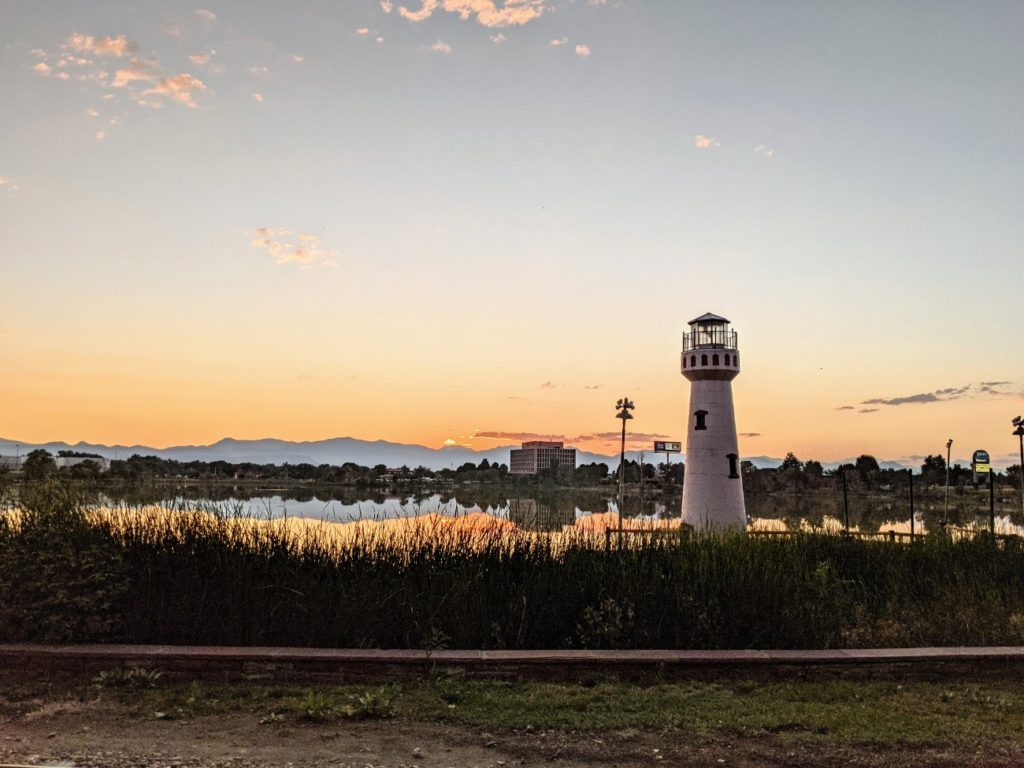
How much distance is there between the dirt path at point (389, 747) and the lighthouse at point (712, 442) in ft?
51.8

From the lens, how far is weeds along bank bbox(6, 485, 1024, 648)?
6.99 meters

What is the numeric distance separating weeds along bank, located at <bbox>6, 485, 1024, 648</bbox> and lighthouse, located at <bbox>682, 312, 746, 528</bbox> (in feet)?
39.0

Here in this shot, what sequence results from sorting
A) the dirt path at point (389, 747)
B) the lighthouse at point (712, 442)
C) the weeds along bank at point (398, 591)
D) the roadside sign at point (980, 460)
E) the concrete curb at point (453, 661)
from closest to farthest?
the dirt path at point (389, 747) → the concrete curb at point (453, 661) → the weeds along bank at point (398, 591) → the lighthouse at point (712, 442) → the roadside sign at point (980, 460)

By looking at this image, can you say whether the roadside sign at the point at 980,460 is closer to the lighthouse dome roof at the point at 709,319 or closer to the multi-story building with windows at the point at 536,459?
the lighthouse dome roof at the point at 709,319

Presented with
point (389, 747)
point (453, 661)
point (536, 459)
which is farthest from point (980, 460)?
point (536, 459)

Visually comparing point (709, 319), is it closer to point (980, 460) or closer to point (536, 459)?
point (980, 460)

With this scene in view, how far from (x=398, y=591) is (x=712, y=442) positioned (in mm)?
14834

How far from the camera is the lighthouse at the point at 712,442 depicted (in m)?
20.8

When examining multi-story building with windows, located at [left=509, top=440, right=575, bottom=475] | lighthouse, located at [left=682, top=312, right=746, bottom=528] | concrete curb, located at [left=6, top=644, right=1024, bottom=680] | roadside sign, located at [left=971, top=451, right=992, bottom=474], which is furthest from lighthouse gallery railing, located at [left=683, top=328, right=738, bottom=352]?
multi-story building with windows, located at [left=509, top=440, right=575, bottom=475]

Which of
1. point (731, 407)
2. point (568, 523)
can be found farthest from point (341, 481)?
point (568, 523)

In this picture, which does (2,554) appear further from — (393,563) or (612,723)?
(612,723)

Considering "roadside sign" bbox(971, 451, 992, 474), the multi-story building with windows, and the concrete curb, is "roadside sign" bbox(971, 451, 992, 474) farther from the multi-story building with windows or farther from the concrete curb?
the multi-story building with windows

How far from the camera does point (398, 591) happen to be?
24.6 ft

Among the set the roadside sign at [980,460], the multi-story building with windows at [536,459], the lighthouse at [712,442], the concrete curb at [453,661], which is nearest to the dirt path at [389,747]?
the concrete curb at [453,661]
